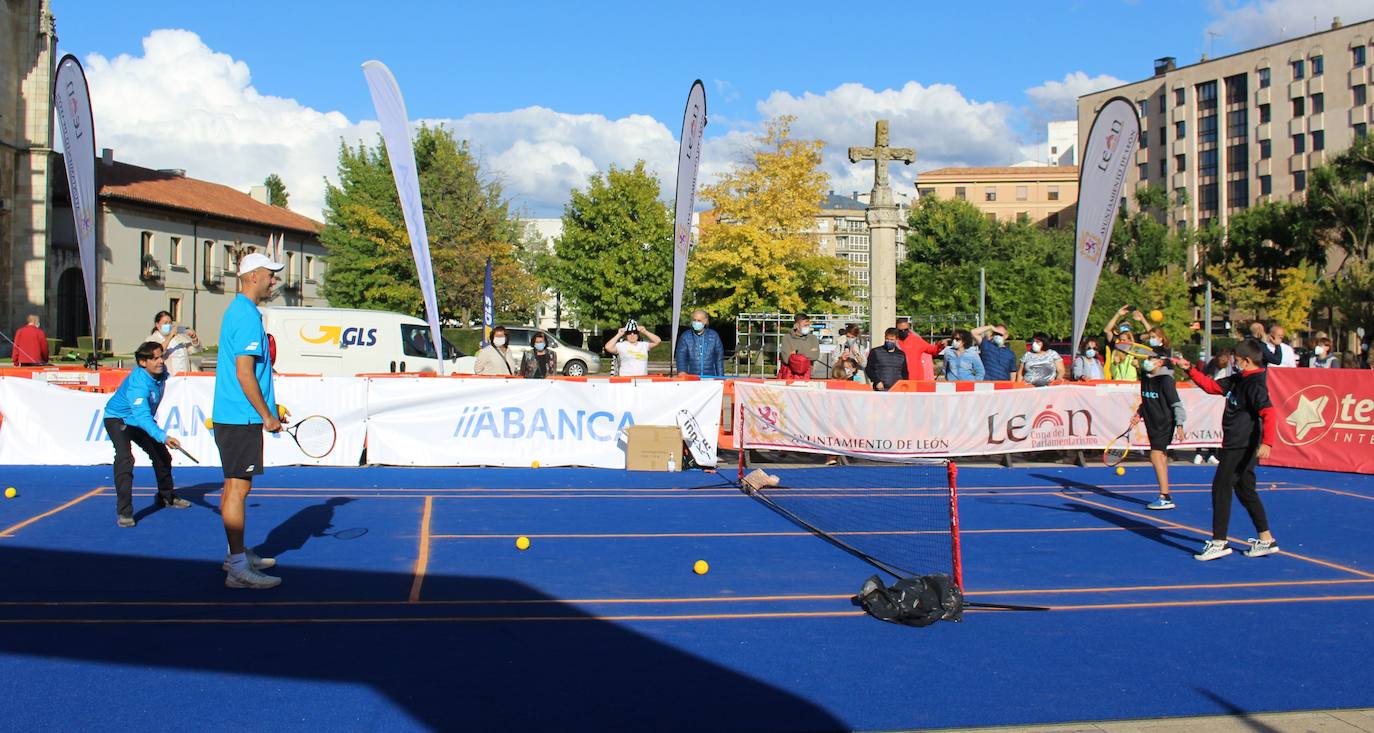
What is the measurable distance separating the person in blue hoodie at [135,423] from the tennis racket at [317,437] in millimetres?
3820

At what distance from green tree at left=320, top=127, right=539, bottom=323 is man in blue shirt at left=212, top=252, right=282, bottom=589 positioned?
142 feet

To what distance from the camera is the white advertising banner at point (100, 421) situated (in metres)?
14.6

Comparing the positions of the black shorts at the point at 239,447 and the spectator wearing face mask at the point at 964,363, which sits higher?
the spectator wearing face mask at the point at 964,363

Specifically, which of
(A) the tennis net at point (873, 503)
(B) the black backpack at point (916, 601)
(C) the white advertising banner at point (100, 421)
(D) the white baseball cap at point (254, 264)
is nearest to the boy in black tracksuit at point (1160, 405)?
(A) the tennis net at point (873, 503)

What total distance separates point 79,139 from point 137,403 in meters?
9.39

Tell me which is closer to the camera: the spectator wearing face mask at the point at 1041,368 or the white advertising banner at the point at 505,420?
the white advertising banner at the point at 505,420

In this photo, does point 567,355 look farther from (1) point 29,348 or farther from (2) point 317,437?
(2) point 317,437

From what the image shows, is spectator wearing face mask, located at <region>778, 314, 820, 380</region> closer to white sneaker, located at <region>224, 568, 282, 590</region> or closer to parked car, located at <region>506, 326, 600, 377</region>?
white sneaker, located at <region>224, 568, 282, 590</region>

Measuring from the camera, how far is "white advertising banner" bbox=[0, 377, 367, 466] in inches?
574

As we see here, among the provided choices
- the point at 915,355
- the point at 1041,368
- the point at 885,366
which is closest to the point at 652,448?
the point at 885,366

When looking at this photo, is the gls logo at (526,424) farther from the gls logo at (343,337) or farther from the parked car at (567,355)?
the parked car at (567,355)

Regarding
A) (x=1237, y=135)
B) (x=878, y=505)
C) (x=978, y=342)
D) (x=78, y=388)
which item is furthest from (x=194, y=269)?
(x=1237, y=135)

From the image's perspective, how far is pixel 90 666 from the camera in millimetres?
5695

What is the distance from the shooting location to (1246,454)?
9305mm
